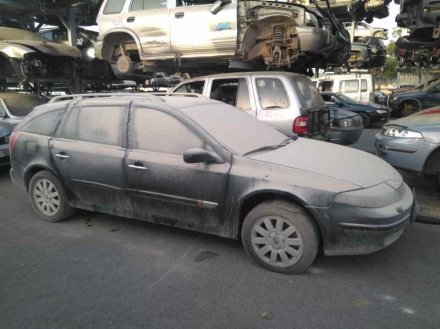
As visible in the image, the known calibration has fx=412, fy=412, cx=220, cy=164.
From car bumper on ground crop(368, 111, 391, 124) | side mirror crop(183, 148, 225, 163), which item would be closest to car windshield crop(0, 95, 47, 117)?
side mirror crop(183, 148, 225, 163)

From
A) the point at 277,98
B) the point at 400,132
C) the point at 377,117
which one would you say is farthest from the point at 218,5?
the point at 377,117

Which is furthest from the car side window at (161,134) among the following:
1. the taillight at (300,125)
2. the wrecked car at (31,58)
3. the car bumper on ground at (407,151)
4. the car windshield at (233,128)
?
the wrecked car at (31,58)

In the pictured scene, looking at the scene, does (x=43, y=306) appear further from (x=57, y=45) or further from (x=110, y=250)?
(x=57, y=45)

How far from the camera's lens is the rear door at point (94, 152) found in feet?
14.1

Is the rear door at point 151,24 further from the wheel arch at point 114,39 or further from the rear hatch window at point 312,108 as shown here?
the rear hatch window at point 312,108

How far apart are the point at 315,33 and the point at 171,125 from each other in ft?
13.5

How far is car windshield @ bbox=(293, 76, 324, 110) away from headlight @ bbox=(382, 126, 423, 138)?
1184 mm

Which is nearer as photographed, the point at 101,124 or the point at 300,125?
the point at 101,124

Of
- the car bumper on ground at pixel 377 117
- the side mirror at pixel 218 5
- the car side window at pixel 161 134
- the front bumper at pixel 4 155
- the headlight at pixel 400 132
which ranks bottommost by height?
the car bumper on ground at pixel 377 117

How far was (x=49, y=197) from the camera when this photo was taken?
4848 mm

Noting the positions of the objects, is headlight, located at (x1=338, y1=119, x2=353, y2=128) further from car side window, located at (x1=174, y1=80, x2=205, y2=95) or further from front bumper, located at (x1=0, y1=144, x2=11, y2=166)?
front bumper, located at (x1=0, y1=144, x2=11, y2=166)

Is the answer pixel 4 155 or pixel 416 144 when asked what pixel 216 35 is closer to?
pixel 416 144

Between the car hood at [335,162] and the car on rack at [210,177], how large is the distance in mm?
15

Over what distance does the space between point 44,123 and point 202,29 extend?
395 centimetres
